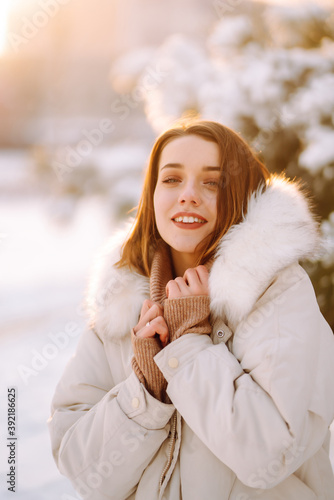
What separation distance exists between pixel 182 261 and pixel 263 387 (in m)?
0.58

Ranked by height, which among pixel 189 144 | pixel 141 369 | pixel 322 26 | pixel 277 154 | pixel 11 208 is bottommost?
pixel 141 369

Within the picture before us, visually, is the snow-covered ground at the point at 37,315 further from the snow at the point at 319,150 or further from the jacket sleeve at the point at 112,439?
the snow at the point at 319,150

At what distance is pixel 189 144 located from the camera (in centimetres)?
146

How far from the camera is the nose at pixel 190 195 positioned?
1.40 metres

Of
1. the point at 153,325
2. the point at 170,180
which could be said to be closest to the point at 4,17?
the point at 170,180

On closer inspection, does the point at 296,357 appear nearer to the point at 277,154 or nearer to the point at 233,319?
the point at 233,319

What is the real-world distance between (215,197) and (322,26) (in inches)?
74.1

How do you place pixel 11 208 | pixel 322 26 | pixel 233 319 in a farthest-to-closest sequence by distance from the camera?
pixel 11 208 → pixel 322 26 → pixel 233 319

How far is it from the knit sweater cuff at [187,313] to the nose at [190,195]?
29 centimetres

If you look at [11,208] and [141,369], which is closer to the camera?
[141,369]

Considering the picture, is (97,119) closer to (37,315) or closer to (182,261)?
(37,315)

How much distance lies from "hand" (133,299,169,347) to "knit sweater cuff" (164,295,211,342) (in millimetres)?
22

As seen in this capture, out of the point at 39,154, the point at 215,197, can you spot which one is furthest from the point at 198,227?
the point at 39,154

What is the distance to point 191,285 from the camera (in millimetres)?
1348
